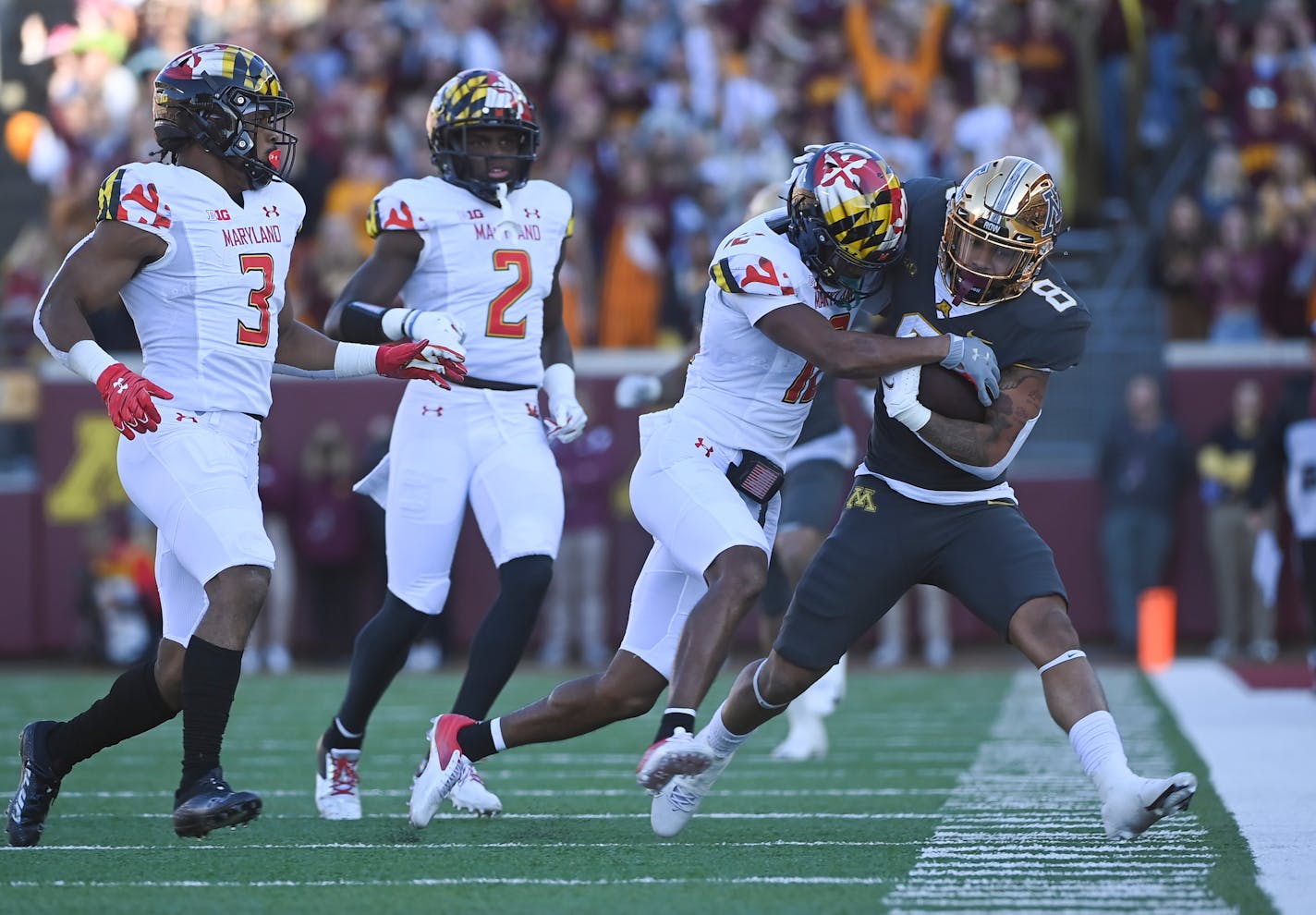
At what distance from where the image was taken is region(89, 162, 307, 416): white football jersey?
4836 mm

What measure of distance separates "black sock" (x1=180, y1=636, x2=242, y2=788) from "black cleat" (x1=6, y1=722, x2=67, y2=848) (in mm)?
508

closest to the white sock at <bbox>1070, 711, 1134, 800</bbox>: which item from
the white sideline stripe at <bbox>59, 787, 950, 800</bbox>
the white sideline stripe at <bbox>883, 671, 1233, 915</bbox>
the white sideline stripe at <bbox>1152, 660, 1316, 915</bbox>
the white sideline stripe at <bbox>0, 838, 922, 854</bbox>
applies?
the white sideline stripe at <bbox>883, 671, 1233, 915</bbox>

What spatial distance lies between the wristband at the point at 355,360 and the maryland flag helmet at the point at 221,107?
50 centimetres

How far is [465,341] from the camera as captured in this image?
5.71m

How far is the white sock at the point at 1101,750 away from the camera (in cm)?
438

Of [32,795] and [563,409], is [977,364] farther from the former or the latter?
[32,795]

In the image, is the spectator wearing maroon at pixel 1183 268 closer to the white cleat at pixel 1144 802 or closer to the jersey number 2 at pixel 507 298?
the jersey number 2 at pixel 507 298

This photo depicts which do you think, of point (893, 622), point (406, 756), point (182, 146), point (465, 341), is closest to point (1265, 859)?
point (465, 341)

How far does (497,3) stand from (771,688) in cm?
1019

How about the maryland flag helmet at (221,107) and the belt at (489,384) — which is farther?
the belt at (489,384)

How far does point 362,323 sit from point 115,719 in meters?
1.30

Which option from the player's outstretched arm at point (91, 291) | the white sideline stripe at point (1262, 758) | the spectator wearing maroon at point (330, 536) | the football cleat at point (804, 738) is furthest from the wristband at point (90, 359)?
the spectator wearing maroon at point (330, 536)

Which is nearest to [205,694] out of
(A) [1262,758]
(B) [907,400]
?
(B) [907,400]

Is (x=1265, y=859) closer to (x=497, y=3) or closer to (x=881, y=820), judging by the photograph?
(x=881, y=820)
